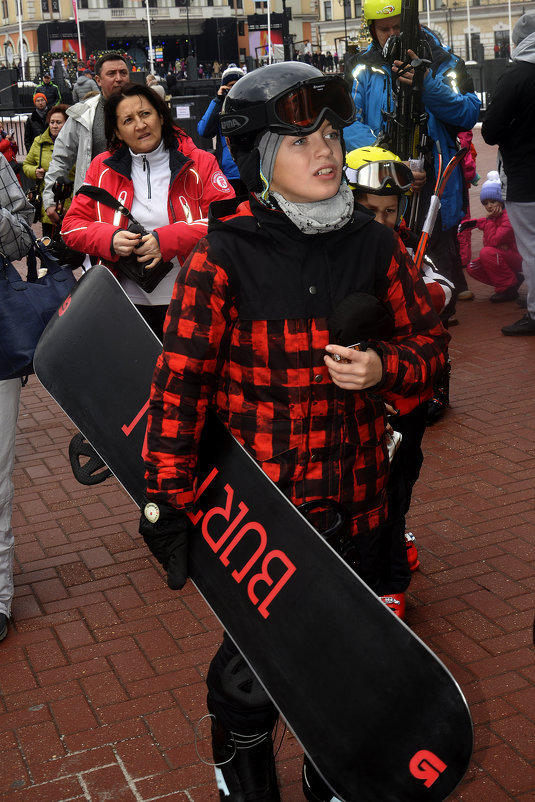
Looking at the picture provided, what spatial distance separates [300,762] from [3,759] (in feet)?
3.06

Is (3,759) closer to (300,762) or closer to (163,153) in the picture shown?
(300,762)

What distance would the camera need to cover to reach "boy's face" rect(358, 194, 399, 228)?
3818 mm

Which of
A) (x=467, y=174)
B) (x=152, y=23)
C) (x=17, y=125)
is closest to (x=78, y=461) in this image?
(x=467, y=174)

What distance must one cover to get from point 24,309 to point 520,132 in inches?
189

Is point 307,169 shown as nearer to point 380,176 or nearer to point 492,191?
point 380,176

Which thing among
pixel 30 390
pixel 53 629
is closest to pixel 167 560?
pixel 53 629

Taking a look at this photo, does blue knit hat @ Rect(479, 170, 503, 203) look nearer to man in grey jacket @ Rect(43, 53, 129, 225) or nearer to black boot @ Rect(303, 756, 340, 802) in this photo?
man in grey jacket @ Rect(43, 53, 129, 225)

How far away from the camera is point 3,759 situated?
10.4 ft

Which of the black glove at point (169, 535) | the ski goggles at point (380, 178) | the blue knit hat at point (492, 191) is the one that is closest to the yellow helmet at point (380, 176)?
the ski goggles at point (380, 178)

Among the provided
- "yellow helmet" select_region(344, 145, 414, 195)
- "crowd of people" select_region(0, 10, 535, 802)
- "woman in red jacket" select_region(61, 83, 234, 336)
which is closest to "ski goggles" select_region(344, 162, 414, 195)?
"yellow helmet" select_region(344, 145, 414, 195)

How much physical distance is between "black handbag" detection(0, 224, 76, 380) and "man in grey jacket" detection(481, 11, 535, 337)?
4.43 meters

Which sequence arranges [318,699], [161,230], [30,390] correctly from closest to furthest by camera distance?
1. [318,699]
2. [161,230]
3. [30,390]

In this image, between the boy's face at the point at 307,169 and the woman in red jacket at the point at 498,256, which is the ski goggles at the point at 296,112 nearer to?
the boy's face at the point at 307,169

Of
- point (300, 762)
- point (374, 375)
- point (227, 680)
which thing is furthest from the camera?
point (300, 762)
